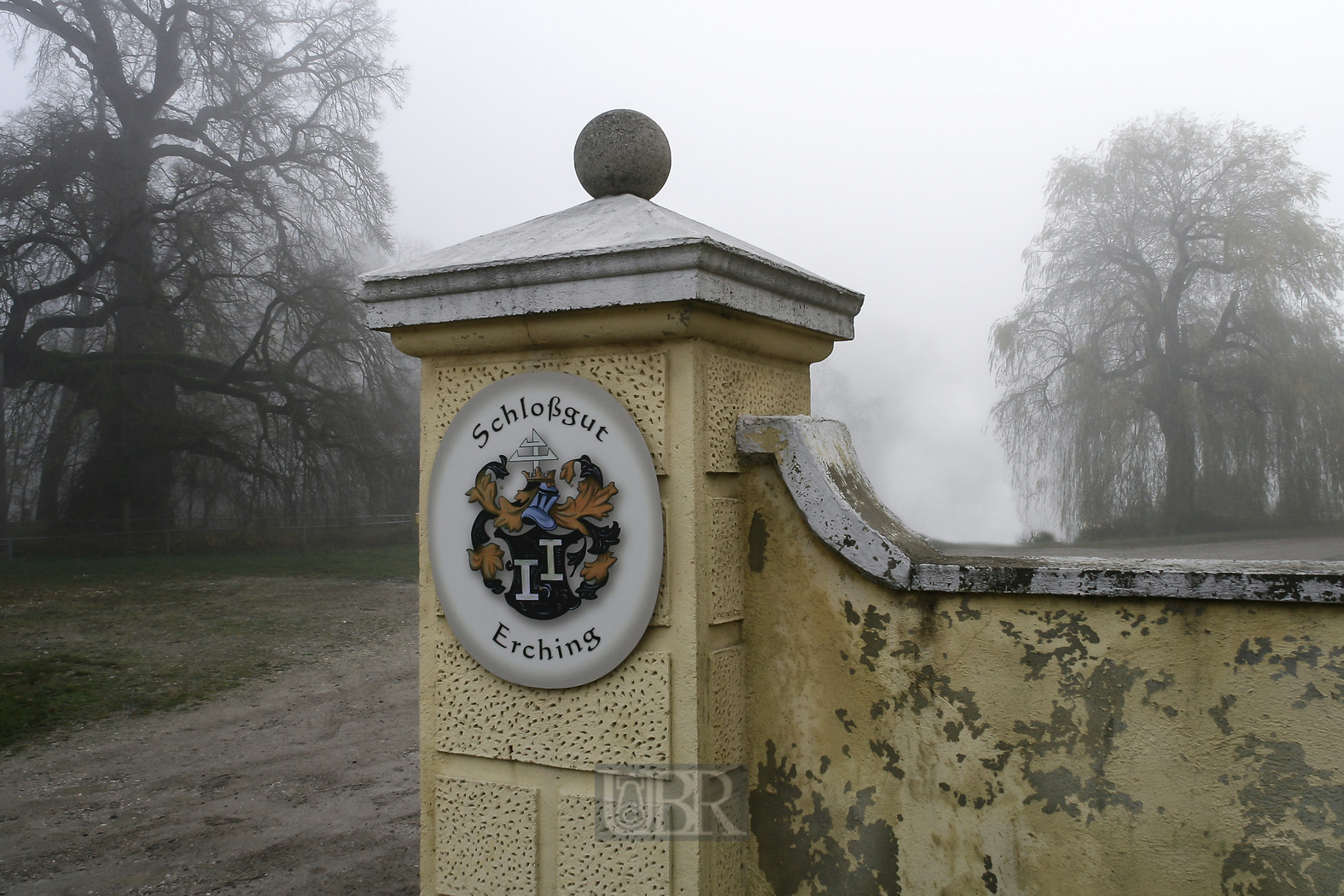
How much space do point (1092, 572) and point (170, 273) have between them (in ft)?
55.7

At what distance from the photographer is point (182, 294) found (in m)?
15.6

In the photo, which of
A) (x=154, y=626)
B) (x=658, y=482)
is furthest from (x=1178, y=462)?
(x=658, y=482)

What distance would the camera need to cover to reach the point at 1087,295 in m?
17.0

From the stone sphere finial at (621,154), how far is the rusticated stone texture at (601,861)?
1476 millimetres

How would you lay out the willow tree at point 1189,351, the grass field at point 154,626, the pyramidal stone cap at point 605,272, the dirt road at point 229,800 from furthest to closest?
1. the willow tree at point 1189,351
2. the grass field at point 154,626
3. the dirt road at point 229,800
4. the pyramidal stone cap at point 605,272

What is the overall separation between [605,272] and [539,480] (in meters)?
0.48

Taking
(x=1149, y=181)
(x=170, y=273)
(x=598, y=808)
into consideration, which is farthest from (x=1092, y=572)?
(x=1149, y=181)

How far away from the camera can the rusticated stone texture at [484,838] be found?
2080 millimetres

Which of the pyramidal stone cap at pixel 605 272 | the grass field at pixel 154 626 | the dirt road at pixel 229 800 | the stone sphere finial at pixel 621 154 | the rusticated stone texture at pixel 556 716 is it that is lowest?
the dirt road at pixel 229 800

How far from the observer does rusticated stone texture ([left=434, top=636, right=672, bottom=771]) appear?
1.96 m

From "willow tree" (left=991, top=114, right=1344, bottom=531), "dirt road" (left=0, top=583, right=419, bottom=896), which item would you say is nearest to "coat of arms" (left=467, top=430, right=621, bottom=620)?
"dirt road" (left=0, top=583, right=419, bottom=896)

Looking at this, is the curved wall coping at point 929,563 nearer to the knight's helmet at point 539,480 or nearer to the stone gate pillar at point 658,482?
the stone gate pillar at point 658,482

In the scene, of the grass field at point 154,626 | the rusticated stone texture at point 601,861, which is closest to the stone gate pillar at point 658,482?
the rusticated stone texture at point 601,861

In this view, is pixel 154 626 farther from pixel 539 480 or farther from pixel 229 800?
pixel 539 480
